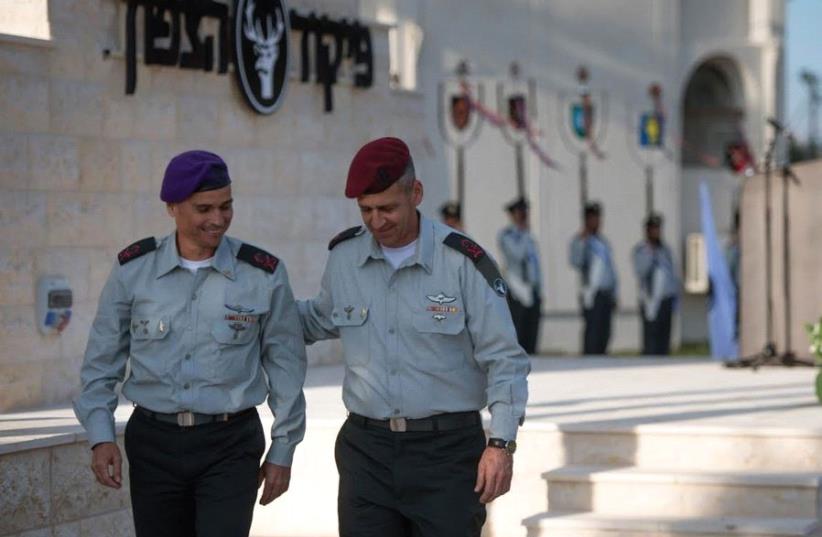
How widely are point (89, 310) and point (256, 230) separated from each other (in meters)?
1.71

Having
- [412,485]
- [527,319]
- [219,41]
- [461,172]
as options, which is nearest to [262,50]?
[219,41]

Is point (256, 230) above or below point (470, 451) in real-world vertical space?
above

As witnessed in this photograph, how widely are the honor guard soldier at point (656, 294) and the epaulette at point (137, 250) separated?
47.0 feet

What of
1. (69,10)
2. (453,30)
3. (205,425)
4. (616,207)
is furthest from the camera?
(616,207)

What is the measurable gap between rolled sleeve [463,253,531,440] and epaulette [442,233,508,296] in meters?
0.02

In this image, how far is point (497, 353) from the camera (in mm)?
4910

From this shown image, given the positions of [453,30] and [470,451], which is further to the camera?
[453,30]

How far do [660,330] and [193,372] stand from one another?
1451 cm

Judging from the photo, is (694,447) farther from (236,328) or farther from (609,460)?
(236,328)

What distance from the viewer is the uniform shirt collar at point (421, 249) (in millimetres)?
4969

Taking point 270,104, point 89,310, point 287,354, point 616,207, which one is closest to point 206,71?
point 270,104

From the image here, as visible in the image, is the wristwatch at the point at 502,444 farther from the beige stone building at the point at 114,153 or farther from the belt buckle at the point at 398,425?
the beige stone building at the point at 114,153

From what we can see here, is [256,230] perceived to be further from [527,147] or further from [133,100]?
[527,147]

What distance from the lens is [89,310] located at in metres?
9.42
